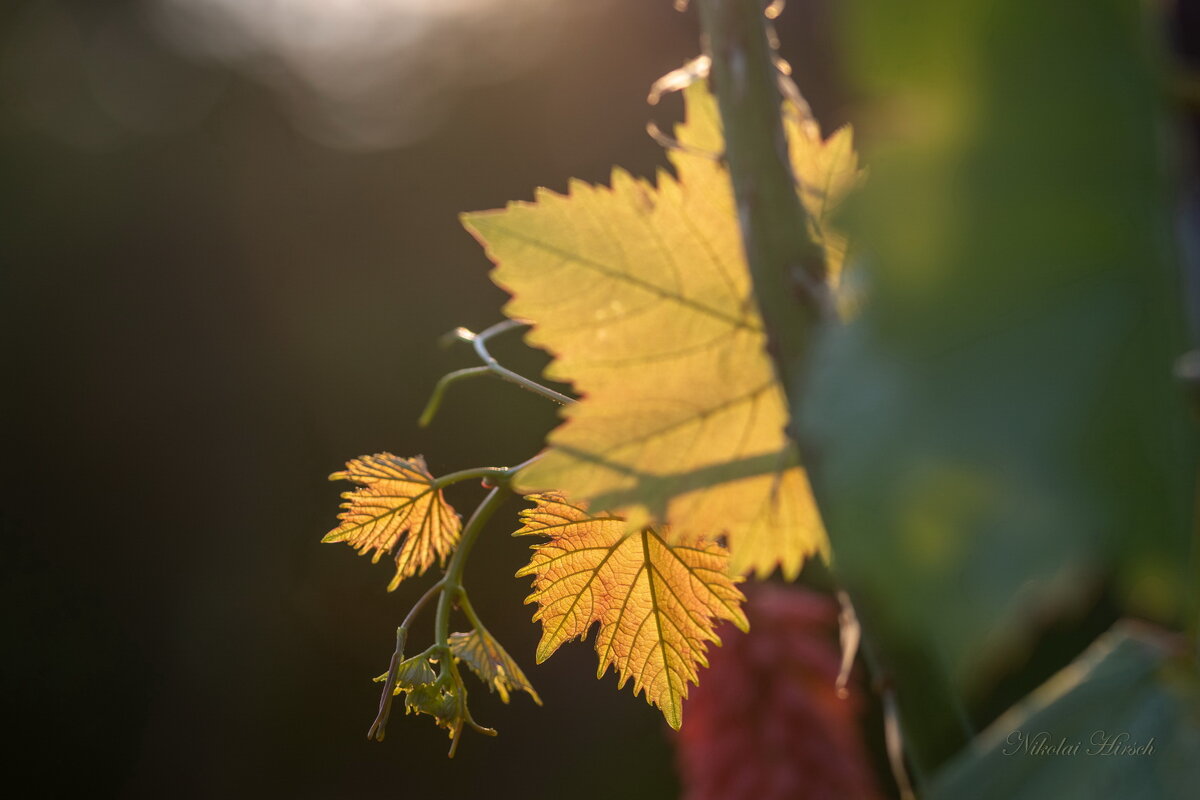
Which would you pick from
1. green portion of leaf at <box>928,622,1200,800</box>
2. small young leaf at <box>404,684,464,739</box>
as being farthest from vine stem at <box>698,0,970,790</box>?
small young leaf at <box>404,684,464,739</box>

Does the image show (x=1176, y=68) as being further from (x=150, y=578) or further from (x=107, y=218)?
(x=107, y=218)

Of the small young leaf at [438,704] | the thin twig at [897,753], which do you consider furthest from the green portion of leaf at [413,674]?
the thin twig at [897,753]

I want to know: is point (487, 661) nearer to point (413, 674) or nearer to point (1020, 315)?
point (413, 674)

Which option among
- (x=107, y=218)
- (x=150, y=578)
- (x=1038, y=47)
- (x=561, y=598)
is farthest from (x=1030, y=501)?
(x=107, y=218)

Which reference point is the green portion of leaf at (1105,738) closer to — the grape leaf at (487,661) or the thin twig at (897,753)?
the thin twig at (897,753)

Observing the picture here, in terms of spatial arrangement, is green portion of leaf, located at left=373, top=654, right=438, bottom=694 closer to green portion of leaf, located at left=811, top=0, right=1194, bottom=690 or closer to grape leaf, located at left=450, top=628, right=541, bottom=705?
grape leaf, located at left=450, top=628, right=541, bottom=705
